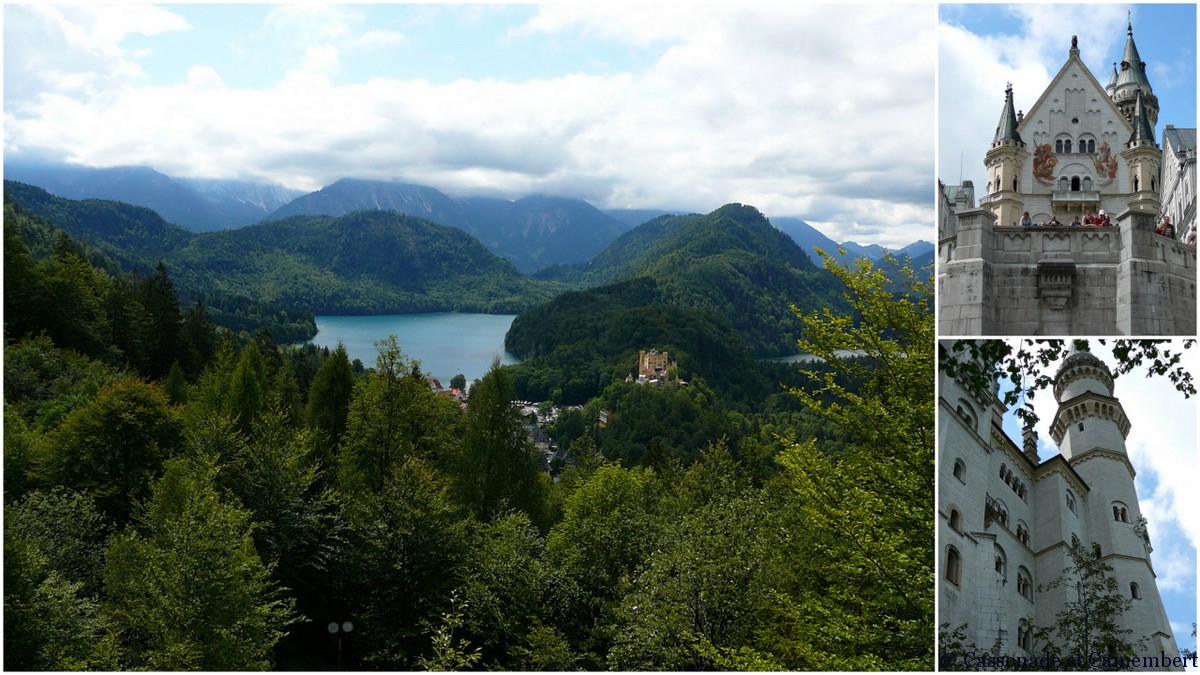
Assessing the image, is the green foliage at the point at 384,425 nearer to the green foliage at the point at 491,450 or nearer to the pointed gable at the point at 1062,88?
the green foliage at the point at 491,450

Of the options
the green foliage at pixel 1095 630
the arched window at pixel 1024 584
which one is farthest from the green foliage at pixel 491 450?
the green foliage at pixel 1095 630

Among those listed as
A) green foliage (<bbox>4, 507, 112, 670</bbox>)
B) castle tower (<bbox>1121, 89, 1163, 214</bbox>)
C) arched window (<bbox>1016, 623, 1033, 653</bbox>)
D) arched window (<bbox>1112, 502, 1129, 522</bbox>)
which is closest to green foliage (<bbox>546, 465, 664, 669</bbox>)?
green foliage (<bbox>4, 507, 112, 670</bbox>)

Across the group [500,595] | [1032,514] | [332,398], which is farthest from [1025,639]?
[332,398]

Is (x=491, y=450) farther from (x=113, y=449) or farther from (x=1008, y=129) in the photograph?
(x=1008, y=129)

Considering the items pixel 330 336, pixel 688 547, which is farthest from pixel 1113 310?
pixel 330 336

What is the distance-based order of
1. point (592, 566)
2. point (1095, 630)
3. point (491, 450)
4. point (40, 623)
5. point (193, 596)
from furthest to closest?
point (491, 450) → point (592, 566) → point (193, 596) → point (40, 623) → point (1095, 630)

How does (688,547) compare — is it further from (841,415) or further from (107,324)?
(107,324)
